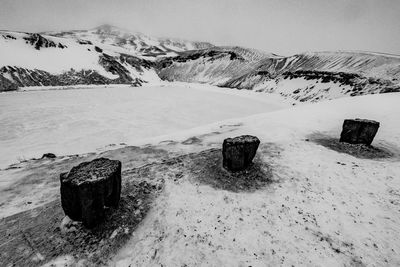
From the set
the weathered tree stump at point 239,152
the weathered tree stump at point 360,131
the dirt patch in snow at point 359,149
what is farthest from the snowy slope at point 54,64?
the weathered tree stump at point 360,131

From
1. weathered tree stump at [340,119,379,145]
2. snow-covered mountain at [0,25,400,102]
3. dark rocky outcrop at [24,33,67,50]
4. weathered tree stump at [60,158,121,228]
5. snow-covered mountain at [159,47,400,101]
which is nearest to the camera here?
weathered tree stump at [60,158,121,228]

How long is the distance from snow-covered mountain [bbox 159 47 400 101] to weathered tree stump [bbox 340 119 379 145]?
2645 centimetres

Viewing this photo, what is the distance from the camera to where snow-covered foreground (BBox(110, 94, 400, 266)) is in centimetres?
472

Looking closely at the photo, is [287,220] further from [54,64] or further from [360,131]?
[54,64]

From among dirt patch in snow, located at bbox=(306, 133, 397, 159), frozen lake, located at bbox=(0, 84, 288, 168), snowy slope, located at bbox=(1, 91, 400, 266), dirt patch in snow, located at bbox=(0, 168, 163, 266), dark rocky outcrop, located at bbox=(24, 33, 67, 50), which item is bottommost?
frozen lake, located at bbox=(0, 84, 288, 168)

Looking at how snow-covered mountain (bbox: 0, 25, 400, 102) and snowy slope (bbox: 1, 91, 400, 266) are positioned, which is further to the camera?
A: snow-covered mountain (bbox: 0, 25, 400, 102)

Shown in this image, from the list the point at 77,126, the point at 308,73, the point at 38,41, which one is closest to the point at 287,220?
the point at 77,126

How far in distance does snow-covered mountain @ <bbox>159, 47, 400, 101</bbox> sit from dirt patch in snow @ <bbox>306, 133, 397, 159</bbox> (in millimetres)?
26422

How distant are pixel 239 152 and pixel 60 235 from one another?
5.43 meters

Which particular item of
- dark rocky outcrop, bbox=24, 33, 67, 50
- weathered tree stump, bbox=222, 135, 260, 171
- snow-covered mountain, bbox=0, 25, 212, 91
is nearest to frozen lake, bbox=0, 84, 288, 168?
weathered tree stump, bbox=222, 135, 260, 171

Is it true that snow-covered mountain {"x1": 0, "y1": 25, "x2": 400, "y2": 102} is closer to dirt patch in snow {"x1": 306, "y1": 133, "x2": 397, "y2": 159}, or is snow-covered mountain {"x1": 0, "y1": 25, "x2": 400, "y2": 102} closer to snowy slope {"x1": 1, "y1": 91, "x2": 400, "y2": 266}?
dirt patch in snow {"x1": 306, "y1": 133, "x2": 397, "y2": 159}

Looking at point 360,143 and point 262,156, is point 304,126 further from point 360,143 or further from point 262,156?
point 262,156

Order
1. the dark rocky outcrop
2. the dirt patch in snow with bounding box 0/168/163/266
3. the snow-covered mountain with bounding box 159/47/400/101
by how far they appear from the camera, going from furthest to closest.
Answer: the dark rocky outcrop < the snow-covered mountain with bounding box 159/47/400/101 < the dirt patch in snow with bounding box 0/168/163/266

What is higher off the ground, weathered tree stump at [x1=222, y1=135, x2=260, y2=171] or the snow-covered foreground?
weathered tree stump at [x1=222, y1=135, x2=260, y2=171]
